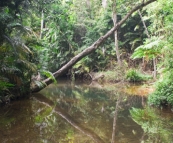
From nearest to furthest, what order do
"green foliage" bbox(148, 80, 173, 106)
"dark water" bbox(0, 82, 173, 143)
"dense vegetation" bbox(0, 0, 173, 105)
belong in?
1. "dark water" bbox(0, 82, 173, 143)
2. "green foliage" bbox(148, 80, 173, 106)
3. "dense vegetation" bbox(0, 0, 173, 105)

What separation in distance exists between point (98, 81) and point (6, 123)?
1093cm

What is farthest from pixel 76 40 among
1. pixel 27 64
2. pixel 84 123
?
pixel 84 123

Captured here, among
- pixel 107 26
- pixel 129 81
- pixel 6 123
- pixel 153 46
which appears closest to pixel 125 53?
pixel 107 26

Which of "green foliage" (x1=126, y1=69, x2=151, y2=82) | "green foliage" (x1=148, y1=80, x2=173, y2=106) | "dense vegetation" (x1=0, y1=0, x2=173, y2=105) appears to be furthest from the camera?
"green foliage" (x1=126, y1=69, x2=151, y2=82)

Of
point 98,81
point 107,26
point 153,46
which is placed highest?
point 107,26

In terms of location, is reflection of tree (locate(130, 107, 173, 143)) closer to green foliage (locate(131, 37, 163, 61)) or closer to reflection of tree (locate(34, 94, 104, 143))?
reflection of tree (locate(34, 94, 104, 143))

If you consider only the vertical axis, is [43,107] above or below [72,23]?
below

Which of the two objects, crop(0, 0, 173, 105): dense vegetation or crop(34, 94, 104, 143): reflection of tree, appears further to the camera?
crop(0, 0, 173, 105): dense vegetation

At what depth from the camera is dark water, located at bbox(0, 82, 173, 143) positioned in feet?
13.3

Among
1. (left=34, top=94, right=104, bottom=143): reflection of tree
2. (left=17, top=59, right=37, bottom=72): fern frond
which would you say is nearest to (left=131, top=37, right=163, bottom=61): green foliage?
(left=34, top=94, right=104, bottom=143): reflection of tree

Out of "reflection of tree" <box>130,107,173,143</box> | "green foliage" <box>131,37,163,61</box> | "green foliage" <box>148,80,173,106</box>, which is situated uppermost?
"green foliage" <box>131,37,163,61</box>

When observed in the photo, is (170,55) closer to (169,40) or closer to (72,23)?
(169,40)

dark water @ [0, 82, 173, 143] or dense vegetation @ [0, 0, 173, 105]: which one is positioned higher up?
dense vegetation @ [0, 0, 173, 105]

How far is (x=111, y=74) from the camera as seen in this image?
14.8m
